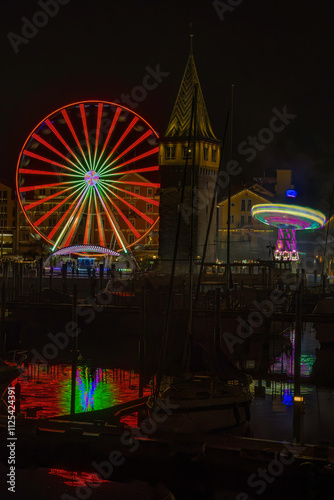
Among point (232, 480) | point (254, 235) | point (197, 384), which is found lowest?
point (232, 480)

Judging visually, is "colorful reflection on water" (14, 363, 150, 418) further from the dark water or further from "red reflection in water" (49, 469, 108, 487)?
"red reflection in water" (49, 469, 108, 487)

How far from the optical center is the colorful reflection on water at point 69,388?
63.0 ft

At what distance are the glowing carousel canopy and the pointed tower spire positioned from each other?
13.4 m

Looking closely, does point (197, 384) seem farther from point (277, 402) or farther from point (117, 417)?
point (277, 402)

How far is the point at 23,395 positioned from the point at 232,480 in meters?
8.54

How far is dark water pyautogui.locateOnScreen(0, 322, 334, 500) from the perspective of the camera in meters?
13.8

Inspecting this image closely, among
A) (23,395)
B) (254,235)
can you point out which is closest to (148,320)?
(23,395)

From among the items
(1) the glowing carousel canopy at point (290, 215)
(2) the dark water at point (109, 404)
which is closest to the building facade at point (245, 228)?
(1) the glowing carousel canopy at point (290, 215)

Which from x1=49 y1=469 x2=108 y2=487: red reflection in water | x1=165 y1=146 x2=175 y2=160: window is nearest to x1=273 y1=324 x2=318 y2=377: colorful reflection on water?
x1=49 y1=469 x2=108 y2=487: red reflection in water

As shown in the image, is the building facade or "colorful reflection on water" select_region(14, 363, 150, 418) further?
the building facade

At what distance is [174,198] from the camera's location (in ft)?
174

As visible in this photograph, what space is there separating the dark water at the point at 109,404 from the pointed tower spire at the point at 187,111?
2842 centimetres

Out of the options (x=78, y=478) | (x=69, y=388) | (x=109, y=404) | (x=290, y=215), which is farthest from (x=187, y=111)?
(x=78, y=478)

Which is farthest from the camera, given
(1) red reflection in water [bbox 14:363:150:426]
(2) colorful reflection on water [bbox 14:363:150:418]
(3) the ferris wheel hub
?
(3) the ferris wheel hub
